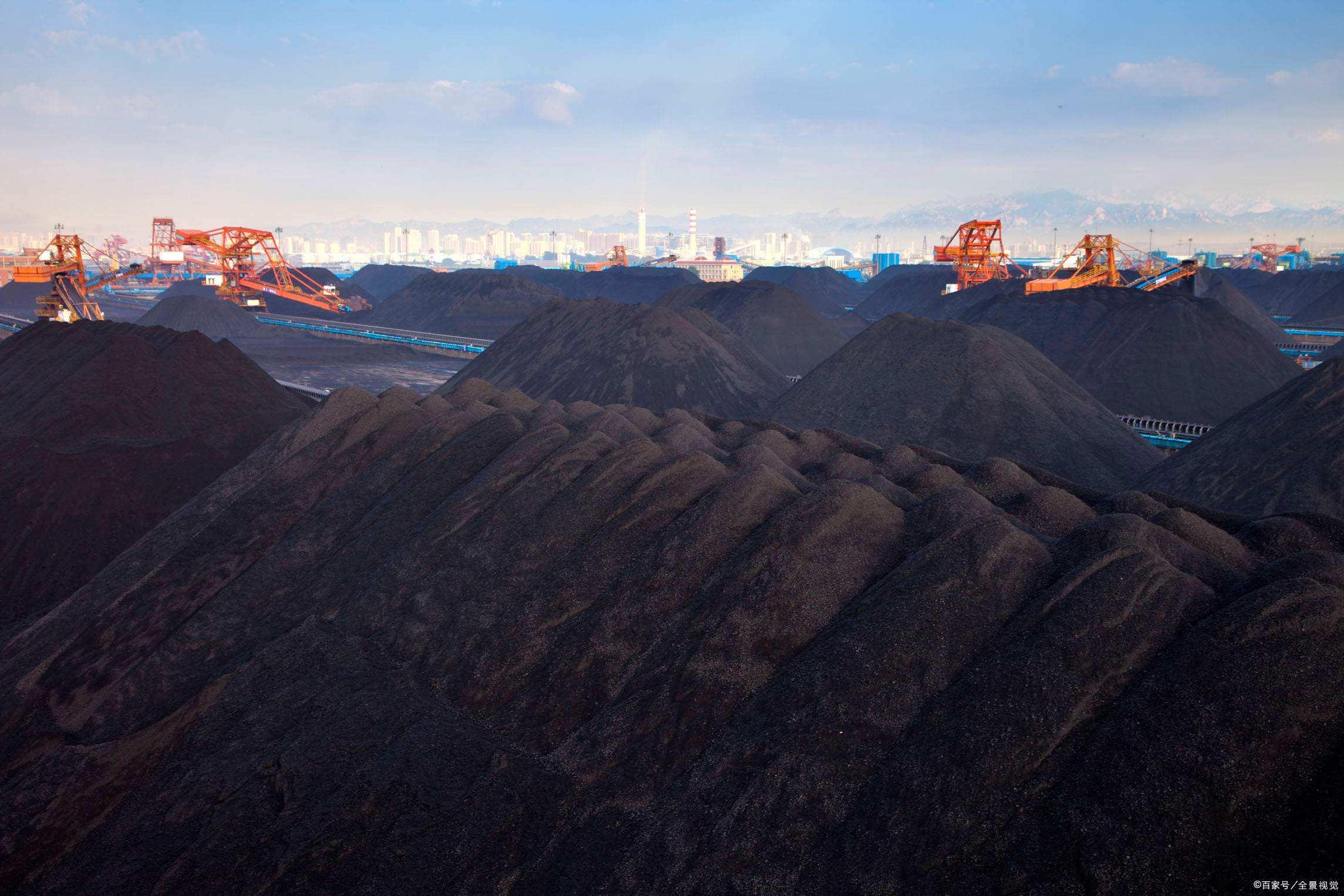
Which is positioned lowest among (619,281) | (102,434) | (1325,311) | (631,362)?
(102,434)

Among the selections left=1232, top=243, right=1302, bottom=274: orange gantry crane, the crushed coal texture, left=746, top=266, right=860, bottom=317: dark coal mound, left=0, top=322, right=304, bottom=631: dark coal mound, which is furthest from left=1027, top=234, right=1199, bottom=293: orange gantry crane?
left=1232, top=243, right=1302, bottom=274: orange gantry crane

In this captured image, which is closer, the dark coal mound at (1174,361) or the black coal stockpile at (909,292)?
the dark coal mound at (1174,361)

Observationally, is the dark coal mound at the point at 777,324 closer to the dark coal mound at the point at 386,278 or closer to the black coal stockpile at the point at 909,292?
the black coal stockpile at the point at 909,292

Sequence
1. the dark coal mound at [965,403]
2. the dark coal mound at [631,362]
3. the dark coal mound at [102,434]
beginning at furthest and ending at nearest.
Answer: the dark coal mound at [631,362], the dark coal mound at [965,403], the dark coal mound at [102,434]

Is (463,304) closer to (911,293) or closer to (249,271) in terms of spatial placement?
(249,271)

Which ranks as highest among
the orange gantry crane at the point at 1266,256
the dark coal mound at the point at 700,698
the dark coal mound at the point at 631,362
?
the orange gantry crane at the point at 1266,256

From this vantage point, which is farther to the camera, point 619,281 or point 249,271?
point 619,281

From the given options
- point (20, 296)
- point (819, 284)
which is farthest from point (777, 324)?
point (20, 296)

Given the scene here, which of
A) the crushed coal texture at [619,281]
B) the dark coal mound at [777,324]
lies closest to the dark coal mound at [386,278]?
the crushed coal texture at [619,281]
